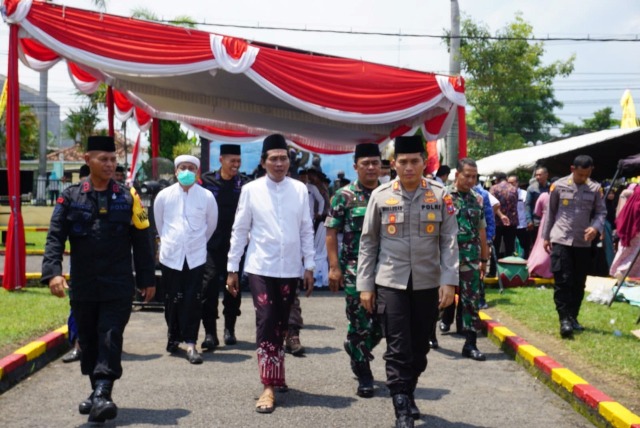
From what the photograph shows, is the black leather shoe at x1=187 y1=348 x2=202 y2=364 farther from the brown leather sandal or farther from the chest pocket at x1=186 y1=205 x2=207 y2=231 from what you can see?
the brown leather sandal

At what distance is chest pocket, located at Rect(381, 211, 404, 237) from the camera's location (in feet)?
17.9

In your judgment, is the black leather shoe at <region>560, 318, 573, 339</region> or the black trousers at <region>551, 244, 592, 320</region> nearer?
the black leather shoe at <region>560, 318, 573, 339</region>

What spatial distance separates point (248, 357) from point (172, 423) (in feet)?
7.99

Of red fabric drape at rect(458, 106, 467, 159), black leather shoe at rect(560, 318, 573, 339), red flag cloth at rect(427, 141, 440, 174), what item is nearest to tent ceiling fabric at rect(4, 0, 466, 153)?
red fabric drape at rect(458, 106, 467, 159)

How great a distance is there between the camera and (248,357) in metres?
8.02

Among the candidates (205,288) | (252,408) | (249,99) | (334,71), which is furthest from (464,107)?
(252,408)

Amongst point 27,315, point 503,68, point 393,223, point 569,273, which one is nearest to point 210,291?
point 27,315

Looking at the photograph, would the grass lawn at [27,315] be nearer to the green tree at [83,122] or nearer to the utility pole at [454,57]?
the utility pole at [454,57]

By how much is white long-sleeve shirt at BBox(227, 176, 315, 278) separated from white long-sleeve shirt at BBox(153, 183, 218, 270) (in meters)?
1.42

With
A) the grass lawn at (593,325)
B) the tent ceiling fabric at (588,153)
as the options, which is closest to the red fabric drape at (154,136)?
the tent ceiling fabric at (588,153)

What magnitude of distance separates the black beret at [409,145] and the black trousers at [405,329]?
36.1 inches

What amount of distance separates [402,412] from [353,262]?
159 centimetres

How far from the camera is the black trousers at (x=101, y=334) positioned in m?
5.57

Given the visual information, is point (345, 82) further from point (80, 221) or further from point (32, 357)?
point (80, 221)
